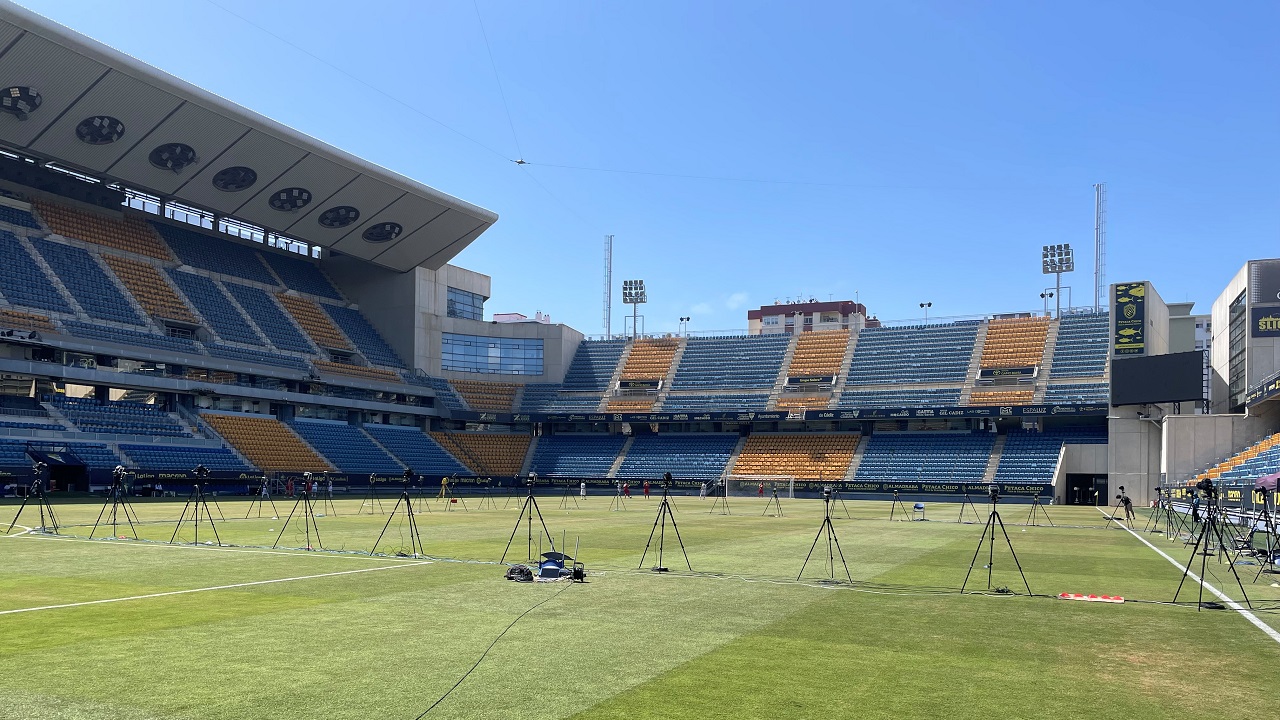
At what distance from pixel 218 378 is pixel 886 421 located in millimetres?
A: 53336

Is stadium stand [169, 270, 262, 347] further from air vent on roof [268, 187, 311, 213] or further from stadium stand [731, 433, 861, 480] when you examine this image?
stadium stand [731, 433, 861, 480]

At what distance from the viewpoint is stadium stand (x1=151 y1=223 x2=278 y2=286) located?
71750mm

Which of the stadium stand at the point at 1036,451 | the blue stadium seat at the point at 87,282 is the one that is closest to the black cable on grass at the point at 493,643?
the blue stadium seat at the point at 87,282

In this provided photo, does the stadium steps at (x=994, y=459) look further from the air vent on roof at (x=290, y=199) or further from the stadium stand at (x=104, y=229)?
the stadium stand at (x=104, y=229)

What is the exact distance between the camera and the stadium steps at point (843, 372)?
81875 millimetres

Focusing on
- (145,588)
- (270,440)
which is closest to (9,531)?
(145,588)

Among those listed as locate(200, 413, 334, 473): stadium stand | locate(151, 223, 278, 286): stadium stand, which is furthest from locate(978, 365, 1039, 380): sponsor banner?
locate(151, 223, 278, 286): stadium stand

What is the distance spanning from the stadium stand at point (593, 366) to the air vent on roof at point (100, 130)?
45.4m

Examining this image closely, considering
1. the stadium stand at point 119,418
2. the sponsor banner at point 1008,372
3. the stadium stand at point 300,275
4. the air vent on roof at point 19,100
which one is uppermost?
the air vent on roof at point 19,100

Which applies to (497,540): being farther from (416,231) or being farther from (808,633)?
(416,231)

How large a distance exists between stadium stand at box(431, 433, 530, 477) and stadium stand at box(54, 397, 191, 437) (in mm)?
26562

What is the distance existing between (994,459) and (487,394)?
1804 inches

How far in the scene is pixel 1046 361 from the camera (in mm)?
76750

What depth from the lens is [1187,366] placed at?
193 feet
